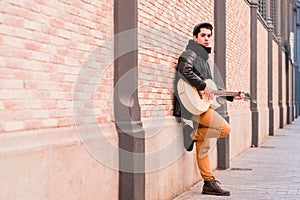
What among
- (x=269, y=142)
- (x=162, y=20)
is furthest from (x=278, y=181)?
(x=269, y=142)

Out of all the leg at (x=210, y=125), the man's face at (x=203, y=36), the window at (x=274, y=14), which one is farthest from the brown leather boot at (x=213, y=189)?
the window at (x=274, y=14)

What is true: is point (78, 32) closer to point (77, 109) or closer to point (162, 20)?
point (77, 109)

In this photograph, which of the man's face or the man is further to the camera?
the man's face

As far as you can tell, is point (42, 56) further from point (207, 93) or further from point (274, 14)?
point (274, 14)

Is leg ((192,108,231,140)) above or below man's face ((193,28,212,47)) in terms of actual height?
below

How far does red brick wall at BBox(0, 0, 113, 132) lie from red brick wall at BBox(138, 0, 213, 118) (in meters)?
1.17

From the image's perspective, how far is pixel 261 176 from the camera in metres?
9.67

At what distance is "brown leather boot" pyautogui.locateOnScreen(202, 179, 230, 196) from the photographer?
764cm

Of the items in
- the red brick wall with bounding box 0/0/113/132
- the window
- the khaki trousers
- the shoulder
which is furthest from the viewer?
the window

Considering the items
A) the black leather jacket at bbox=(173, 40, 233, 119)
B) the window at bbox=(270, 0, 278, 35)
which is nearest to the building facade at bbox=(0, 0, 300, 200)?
the black leather jacket at bbox=(173, 40, 233, 119)

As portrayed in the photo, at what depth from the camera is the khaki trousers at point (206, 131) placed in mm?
7633

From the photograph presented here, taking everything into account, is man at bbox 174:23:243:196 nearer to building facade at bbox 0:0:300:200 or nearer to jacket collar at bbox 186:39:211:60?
jacket collar at bbox 186:39:211:60

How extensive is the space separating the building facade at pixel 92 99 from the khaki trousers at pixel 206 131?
0.25 meters

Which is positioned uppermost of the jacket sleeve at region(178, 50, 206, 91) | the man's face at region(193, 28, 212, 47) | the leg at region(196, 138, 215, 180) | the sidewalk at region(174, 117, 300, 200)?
the man's face at region(193, 28, 212, 47)
